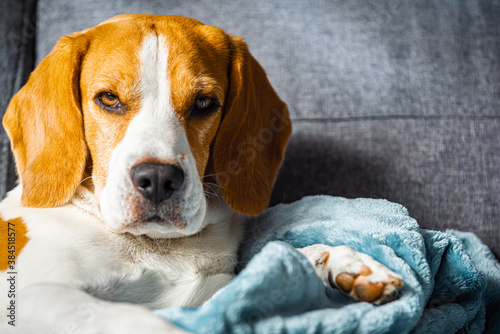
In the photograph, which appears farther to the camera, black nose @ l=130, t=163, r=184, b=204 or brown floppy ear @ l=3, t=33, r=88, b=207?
brown floppy ear @ l=3, t=33, r=88, b=207

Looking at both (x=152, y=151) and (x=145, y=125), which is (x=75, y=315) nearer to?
(x=152, y=151)

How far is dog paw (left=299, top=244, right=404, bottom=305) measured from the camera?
1110mm

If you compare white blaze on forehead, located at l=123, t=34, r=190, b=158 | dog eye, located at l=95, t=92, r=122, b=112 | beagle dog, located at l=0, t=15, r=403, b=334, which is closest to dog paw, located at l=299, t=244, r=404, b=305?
beagle dog, located at l=0, t=15, r=403, b=334

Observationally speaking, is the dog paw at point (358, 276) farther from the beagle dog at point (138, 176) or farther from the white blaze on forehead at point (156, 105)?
the white blaze on forehead at point (156, 105)

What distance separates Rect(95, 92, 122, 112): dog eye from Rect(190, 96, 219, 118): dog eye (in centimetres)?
23

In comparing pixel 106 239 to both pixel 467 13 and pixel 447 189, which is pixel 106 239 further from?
pixel 467 13

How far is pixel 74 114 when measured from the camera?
1472mm

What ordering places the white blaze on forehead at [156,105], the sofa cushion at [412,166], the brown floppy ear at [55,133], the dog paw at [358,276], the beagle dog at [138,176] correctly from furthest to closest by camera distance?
1. the sofa cushion at [412,166]
2. the brown floppy ear at [55,133]
3. the white blaze on forehead at [156,105]
4. the beagle dog at [138,176]
5. the dog paw at [358,276]

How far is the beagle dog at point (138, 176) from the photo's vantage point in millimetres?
1221

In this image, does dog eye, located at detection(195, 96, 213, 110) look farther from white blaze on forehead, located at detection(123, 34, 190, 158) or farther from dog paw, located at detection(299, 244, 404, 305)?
dog paw, located at detection(299, 244, 404, 305)

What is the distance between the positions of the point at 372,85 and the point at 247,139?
81cm

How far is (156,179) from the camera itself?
1.23 metres

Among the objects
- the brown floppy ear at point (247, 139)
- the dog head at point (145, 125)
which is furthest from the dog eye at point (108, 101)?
the brown floppy ear at point (247, 139)

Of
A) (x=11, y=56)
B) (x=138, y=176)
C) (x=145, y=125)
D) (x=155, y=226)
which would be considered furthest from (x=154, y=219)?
(x=11, y=56)
